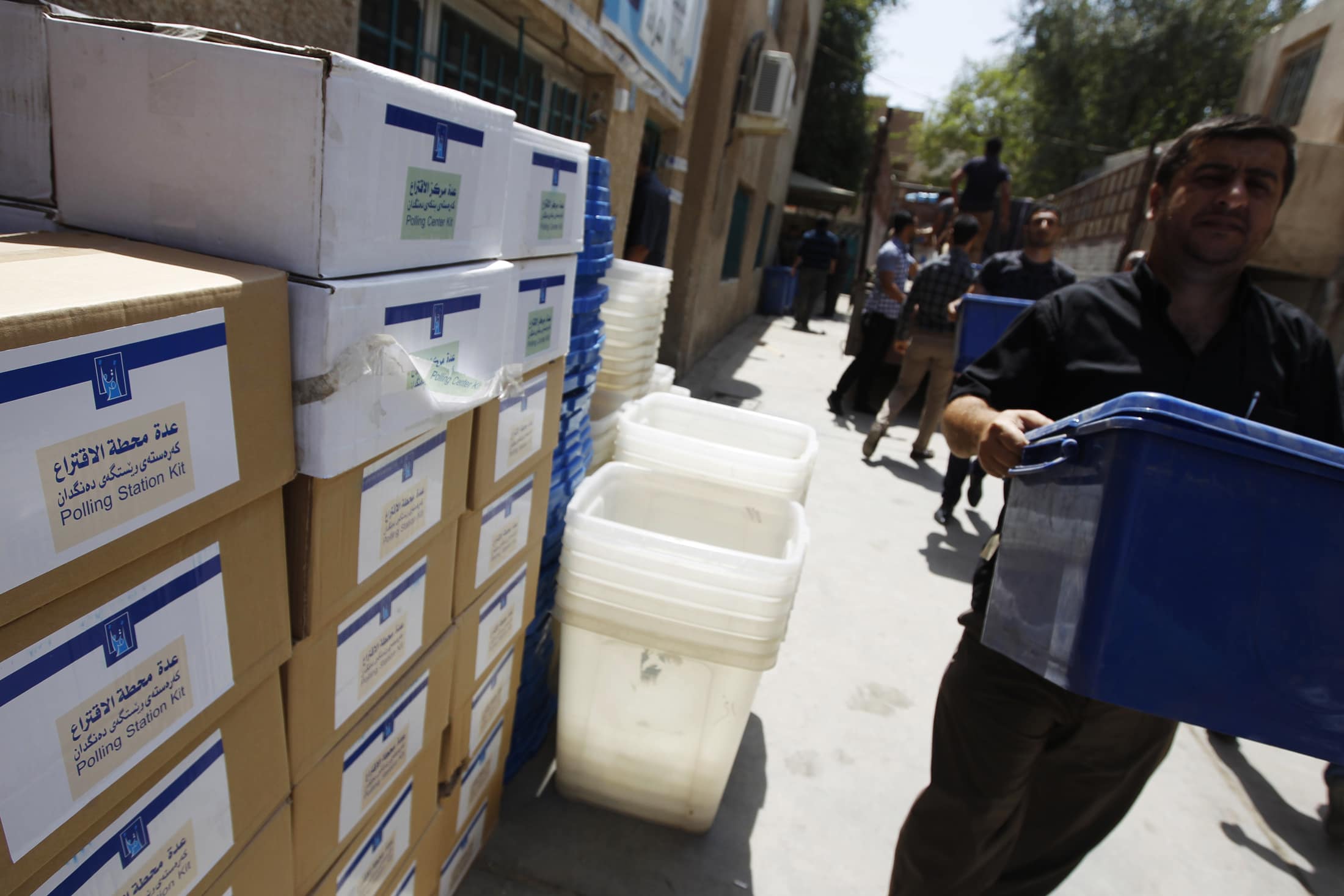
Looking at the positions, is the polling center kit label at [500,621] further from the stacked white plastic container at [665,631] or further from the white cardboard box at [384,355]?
the white cardboard box at [384,355]

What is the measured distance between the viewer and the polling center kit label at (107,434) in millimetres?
583

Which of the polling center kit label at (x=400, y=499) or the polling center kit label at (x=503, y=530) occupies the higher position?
the polling center kit label at (x=400, y=499)

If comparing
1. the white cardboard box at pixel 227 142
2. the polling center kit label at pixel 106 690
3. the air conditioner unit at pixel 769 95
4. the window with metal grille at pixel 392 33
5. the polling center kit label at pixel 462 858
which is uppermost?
the air conditioner unit at pixel 769 95

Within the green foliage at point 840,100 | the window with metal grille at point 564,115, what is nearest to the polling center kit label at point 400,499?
the window with metal grille at point 564,115

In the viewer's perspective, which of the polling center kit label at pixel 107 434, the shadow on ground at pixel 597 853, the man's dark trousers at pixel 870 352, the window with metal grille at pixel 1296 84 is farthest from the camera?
the window with metal grille at pixel 1296 84

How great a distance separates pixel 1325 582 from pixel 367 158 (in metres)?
1.44

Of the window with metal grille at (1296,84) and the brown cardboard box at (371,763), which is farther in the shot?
the window with metal grille at (1296,84)

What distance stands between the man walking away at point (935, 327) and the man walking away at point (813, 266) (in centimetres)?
727

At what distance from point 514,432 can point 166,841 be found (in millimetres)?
915

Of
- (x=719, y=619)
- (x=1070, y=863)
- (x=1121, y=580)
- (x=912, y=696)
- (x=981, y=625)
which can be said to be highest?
(x=1121, y=580)

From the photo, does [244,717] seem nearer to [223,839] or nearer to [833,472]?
[223,839]

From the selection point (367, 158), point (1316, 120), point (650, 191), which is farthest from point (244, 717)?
point (1316, 120)

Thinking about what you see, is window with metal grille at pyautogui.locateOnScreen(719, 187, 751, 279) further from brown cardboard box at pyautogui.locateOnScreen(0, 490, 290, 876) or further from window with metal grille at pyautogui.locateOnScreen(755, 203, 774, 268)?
brown cardboard box at pyautogui.locateOnScreen(0, 490, 290, 876)

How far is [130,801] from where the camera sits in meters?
0.77
